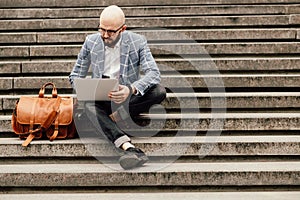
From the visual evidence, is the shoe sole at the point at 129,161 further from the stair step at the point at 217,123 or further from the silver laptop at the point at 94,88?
the stair step at the point at 217,123

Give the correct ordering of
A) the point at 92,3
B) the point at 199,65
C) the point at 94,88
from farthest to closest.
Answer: the point at 92,3
the point at 199,65
the point at 94,88

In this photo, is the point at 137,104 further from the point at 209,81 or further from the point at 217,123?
the point at 209,81

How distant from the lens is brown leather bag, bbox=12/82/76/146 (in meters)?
4.65

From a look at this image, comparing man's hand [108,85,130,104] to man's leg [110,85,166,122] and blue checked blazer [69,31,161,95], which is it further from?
blue checked blazer [69,31,161,95]

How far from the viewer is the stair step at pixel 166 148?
4.59 metres

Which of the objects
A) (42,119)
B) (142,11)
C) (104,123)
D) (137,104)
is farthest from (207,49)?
(42,119)

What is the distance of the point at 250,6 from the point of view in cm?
729

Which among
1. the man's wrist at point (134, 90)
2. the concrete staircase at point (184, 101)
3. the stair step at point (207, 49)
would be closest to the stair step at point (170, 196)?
the concrete staircase at point (184, 101)

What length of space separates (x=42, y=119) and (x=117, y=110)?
58 centimetres

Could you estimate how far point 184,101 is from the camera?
5.26m

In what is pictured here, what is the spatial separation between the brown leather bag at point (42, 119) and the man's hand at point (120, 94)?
41 centimetres

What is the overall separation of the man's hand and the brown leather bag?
0.41 m

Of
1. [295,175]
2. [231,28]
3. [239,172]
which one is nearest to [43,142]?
[239,172]

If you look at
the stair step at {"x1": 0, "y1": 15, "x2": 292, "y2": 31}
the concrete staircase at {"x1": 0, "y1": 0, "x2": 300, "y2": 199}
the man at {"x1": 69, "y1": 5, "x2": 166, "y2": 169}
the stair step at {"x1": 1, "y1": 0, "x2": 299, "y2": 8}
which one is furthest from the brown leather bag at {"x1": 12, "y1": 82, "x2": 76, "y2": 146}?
the stair step at {"x1": 1, "y1": 0, "x2": 299, "y2": 8}
